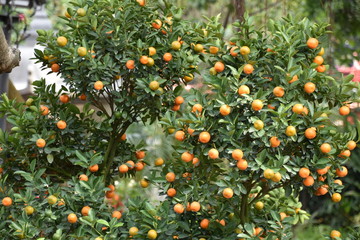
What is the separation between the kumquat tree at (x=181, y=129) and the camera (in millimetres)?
1812

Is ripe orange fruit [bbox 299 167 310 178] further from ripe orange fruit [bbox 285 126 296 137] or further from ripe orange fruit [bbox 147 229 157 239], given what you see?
ripe orange fruit [bbox 147 229 157 239]

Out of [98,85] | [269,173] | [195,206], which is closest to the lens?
[269,173]

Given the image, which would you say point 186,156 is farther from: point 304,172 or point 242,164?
point 304,172

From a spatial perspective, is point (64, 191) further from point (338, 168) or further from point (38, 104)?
point (338, 168)

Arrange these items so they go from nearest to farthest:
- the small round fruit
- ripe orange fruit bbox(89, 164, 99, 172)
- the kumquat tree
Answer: the small round fruit < the kumquat tree < ripe orange fruit bbox(89, 164, 99, 172)

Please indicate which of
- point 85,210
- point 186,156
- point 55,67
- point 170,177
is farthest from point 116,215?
point 55,67

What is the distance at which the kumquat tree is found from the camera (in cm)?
181

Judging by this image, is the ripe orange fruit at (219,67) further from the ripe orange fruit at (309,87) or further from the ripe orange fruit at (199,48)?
the ripe orange fruit at (309,87)

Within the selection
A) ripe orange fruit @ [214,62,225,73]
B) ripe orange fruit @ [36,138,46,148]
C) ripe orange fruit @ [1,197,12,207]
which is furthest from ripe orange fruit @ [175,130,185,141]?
ripe orange fruit @ [1,197,12,207]

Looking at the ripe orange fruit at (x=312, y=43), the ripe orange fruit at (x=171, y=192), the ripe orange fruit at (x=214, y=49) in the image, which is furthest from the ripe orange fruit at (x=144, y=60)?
the ripe orange fruit at (x=312, y=43)

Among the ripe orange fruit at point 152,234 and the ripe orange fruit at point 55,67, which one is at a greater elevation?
the ripe orange fruit at point 55,67

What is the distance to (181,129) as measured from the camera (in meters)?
1.89

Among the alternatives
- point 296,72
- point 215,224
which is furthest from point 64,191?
point 296,72

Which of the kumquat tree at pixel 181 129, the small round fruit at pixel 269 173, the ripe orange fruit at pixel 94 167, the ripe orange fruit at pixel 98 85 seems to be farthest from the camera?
the ripe orange fruit at pixel 94 167
